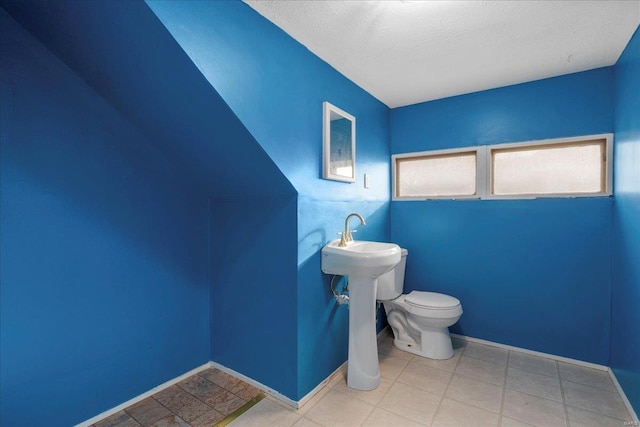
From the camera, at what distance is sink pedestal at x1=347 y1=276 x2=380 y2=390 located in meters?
1.78

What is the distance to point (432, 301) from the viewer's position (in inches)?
85.4

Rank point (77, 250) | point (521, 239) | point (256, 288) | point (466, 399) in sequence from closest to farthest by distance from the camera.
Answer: point (77, 250)
point (466, 399)
point (256, 288)
point (521, 239)

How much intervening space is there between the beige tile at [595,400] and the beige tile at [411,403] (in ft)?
2.62

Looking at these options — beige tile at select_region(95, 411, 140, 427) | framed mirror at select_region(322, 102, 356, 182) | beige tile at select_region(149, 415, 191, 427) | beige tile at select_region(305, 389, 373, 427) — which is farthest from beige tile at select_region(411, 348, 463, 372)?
beige tile at select_region(95, 411, 140, 427)

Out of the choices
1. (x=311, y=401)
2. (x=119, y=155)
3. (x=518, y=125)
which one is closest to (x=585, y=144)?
(x=518, y=125)

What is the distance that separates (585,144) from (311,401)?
2585 millimetres

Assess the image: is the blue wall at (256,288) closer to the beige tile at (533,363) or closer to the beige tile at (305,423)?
the beige tile at (305,423)

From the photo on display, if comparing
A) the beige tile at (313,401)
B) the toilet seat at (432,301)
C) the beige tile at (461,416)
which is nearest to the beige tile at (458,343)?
the toilet seat at (432,301)

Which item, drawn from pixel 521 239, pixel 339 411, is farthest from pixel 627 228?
pixel 339 411

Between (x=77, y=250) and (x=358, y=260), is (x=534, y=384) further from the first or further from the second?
(x=77, y=250)

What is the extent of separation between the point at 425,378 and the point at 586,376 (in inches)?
42.5

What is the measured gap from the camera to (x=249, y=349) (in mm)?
1854

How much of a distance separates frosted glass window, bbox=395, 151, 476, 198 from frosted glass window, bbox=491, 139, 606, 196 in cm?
19

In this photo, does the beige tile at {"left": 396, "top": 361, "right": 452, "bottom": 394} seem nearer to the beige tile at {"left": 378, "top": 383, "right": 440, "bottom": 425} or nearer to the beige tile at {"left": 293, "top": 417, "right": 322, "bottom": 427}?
the beige tile at {"left": 378, "top": 383, "right": 440, "bottom": 425}
